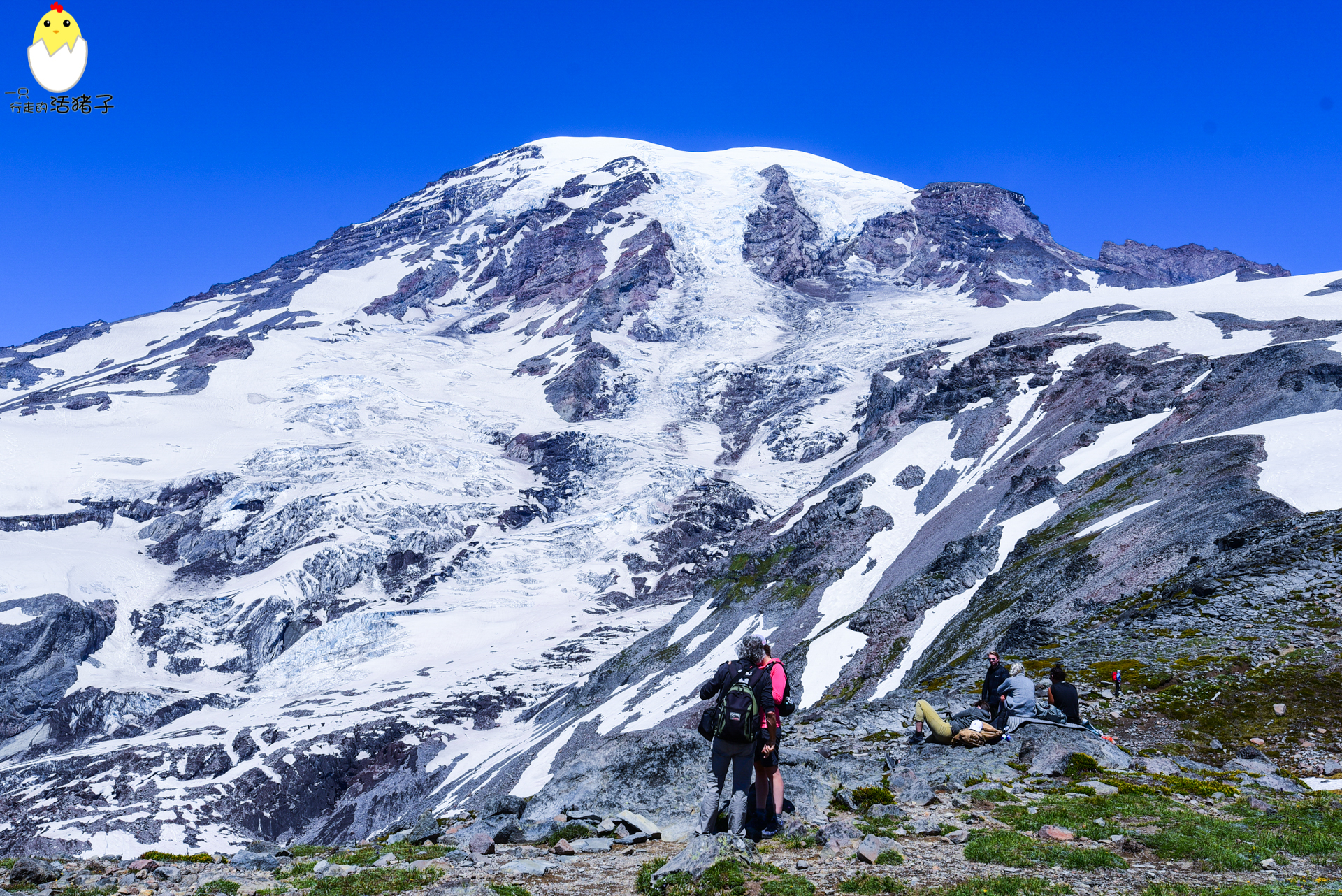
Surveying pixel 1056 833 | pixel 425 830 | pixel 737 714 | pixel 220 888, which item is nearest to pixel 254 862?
pixel 425 830

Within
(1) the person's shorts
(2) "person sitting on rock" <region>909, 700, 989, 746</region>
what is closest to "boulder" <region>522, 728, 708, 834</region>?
(1) the person's shorts

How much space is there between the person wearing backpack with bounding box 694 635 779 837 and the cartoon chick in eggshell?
27.2 metres

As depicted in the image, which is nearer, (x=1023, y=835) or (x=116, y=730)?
(x=1023, y=835)

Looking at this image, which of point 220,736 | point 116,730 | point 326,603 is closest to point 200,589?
point 326,603

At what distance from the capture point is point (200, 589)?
147625 millimetres

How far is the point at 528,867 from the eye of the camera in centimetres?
1262

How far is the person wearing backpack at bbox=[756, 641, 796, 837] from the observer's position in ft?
42.9

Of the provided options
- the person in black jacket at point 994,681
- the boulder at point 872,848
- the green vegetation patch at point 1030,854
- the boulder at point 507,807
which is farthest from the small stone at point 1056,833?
the boulder at point 507,807

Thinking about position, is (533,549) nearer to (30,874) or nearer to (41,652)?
(41,652)

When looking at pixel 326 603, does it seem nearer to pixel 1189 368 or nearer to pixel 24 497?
pixel 24 497

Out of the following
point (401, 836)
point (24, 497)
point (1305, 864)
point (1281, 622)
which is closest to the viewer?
point (1305, 864)

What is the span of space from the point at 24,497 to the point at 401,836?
185 meters

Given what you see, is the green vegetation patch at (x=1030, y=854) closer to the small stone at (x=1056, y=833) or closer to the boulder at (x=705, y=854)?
the small stone at (x=1056, y=833)

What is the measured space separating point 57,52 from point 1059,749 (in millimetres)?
33545
